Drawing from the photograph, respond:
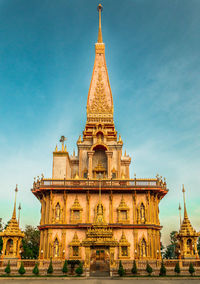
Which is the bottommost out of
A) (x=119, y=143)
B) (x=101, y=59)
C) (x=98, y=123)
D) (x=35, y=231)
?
(x=35, y=231)

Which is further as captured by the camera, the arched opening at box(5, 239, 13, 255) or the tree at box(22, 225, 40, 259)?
the tree at box(22, 225, 40, 259)

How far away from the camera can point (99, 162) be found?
42.8 m

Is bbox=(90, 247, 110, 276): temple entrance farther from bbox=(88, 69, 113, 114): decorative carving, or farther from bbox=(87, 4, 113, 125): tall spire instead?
bbox=(88, 69, 113, 114): decorative carving

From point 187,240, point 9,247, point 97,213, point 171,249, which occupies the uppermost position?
point 97,213

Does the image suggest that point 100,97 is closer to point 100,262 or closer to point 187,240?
point 187,240

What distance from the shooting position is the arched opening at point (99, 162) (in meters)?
41.8

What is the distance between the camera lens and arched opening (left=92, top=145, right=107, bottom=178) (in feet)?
137

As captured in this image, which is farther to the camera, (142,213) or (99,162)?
(99,162)

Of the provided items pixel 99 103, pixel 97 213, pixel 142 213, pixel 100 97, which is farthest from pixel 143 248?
pixel 100 97

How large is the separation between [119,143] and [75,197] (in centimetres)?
1196

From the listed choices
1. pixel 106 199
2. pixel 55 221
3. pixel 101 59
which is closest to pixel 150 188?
pixel 106 199

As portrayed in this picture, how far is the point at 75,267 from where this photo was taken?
27609mm

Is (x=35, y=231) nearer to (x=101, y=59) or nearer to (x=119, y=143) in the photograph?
(x=119, y=143)

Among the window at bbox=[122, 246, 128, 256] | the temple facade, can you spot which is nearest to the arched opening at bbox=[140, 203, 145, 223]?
the temple facade
